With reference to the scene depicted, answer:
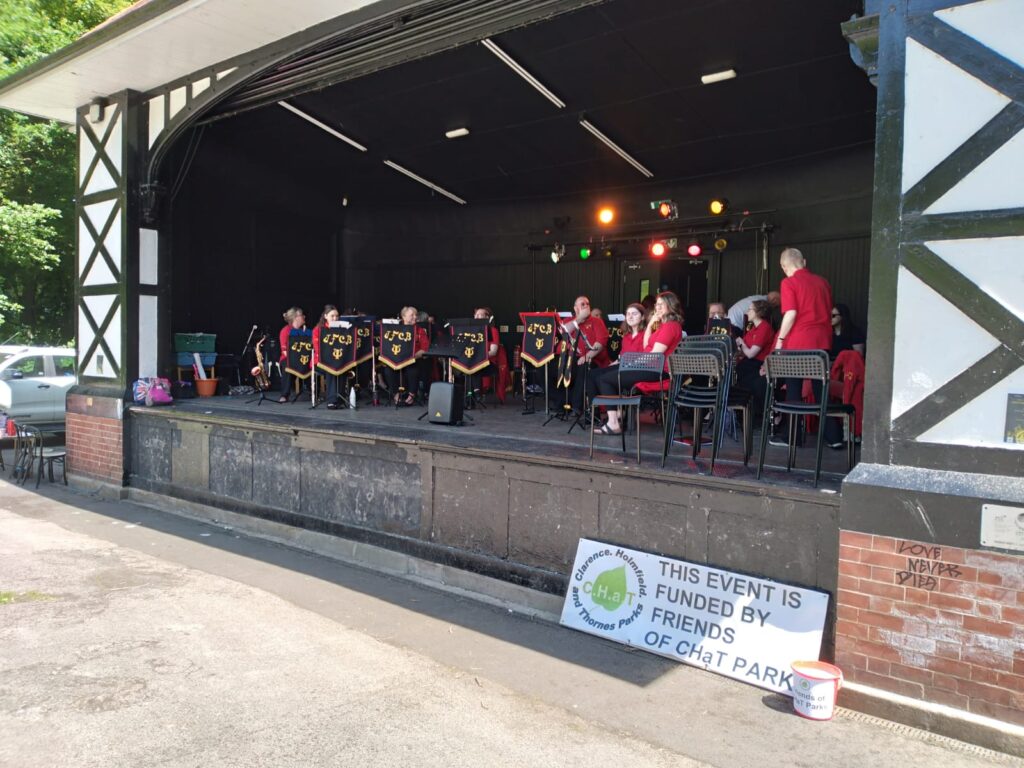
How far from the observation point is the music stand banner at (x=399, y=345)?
28.6 ft

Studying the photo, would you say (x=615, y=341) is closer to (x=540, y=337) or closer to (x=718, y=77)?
(x=540, y=337)

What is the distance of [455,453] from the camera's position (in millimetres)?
5398

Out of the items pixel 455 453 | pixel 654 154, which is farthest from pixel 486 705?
pixel 654 154

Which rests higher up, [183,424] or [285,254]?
[285,254]

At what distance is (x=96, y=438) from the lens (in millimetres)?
8695

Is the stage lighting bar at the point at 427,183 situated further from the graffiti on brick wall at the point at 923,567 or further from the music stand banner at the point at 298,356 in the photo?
the graffiti on brick wall at the point at 923,567

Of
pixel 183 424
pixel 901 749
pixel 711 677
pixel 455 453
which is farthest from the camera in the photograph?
pixel 183 424

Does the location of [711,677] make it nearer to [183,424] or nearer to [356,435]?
[356,435]

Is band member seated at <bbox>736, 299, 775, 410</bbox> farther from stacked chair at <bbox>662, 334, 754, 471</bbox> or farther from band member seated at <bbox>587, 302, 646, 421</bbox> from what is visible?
stacked chair at <bbox>662, 334, 754, 471</bbox>

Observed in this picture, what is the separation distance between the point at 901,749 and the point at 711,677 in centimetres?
98

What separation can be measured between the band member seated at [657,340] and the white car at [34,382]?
936 cm

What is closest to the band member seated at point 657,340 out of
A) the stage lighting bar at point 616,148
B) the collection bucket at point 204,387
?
Result: the stage lighting bar at point 616,148

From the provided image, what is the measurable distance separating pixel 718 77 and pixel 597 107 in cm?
159

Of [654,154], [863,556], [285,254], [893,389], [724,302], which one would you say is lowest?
[863,556]
